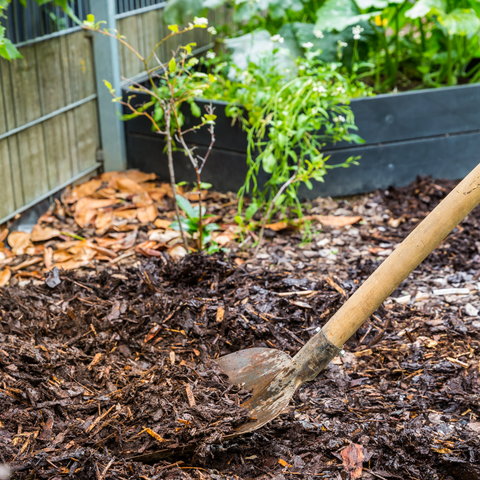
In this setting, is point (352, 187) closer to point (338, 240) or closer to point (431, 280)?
point (338, 240)

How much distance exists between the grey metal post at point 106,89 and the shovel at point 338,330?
2495mm

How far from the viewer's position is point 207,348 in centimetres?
203

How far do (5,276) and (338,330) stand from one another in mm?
1915

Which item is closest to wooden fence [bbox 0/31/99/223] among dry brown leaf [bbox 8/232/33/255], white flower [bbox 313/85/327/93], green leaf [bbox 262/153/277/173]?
dry brown leaf [bbox 8/232/33/255]

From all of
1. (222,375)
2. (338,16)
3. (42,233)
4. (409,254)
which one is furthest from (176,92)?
(409,254)

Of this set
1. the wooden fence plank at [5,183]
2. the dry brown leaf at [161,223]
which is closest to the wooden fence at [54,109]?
the wooden fence plank at [5,183]

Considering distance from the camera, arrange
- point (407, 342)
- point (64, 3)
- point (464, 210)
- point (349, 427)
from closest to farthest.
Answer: point (464, 210)
point (349, 427)
point (407, 342)
point (64, 3)

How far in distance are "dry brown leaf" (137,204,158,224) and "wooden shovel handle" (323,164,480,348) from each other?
6.41 ft

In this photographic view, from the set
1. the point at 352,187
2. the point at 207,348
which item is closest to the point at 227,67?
the point at 352,187

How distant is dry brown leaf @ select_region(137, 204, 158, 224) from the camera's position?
3386mm

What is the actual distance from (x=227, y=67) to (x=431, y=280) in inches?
90.3

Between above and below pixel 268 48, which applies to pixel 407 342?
below

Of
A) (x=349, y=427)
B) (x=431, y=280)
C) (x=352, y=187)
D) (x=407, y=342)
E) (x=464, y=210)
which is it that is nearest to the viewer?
(x=464, y=210)

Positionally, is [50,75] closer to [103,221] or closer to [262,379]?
[103,221]
